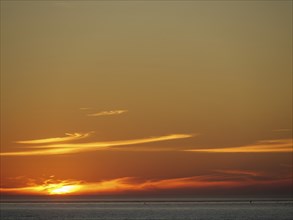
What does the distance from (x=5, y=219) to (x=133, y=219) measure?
33.7 metres

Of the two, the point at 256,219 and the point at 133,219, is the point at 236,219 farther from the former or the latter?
the point at 133,219

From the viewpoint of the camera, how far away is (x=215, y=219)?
17150cm

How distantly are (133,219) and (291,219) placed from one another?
4139 cm

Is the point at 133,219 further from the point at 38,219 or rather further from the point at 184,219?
the point at 38,219

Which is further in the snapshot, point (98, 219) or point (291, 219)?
point (98, 219)

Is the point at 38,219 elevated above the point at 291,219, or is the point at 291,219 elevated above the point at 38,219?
the point at 38,219

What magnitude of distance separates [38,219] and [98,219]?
1652 cm

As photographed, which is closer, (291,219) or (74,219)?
(291,219)

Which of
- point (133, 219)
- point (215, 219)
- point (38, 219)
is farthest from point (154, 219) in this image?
point (38, 219)

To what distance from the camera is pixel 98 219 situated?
176 metres

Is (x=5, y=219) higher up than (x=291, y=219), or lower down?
higher up

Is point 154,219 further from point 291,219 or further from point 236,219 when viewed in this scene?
point 291,219

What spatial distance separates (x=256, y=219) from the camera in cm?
16650

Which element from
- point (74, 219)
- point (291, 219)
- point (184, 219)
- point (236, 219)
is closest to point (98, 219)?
point (74, 219)
